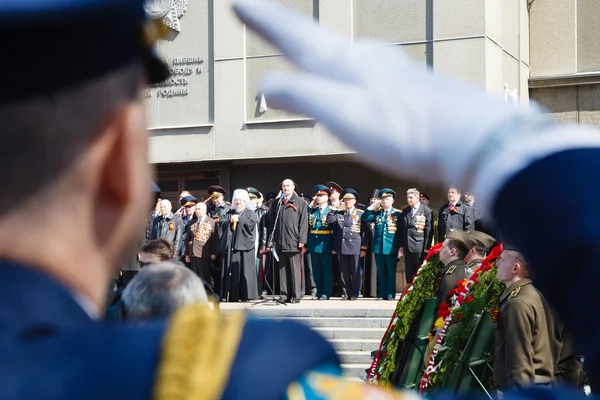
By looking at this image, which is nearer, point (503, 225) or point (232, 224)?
point (503, 225)

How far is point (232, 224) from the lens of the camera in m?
16.2

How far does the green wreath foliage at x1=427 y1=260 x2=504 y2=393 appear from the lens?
262 inches

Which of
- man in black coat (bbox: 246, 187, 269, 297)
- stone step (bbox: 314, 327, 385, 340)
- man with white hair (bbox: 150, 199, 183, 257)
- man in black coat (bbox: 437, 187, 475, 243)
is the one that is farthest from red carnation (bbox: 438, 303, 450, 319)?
man with white hair (bbox: 150, 199, 183, 257)

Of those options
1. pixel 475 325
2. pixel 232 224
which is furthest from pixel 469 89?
pixel 232 224

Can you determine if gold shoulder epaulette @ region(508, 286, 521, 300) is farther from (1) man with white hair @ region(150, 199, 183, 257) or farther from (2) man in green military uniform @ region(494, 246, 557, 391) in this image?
(1) man with white hair @ region(150, 199, 183, 257)

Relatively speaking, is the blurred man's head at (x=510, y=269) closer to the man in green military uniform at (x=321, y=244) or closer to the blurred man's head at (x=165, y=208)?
the man in green military uniform at (x=321, y=244)

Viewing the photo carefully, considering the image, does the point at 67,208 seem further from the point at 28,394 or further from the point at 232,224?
the point at 232,224

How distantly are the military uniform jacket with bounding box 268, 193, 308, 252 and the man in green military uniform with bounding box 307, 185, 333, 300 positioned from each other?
0.50 meters

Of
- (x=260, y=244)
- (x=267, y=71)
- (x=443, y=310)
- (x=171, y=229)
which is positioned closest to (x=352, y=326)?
(x=260, y=244)

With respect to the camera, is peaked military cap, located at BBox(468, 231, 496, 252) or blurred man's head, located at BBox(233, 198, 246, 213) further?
blurred man's head, located at BBox(233, 198, 246, 213)

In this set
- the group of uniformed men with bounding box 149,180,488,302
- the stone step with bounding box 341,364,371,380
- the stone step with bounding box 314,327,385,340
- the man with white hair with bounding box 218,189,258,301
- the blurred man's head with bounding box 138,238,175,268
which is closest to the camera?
the blurred man's head with bounding box 138,238,175,268

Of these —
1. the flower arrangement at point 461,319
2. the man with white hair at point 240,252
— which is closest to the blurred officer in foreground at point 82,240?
the flower arrangement at point 461,319

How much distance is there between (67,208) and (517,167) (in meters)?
0.44

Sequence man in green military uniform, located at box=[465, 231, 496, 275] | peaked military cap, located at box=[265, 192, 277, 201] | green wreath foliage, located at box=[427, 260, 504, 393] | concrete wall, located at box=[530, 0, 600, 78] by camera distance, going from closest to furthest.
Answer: green wreath foliage, located at box=[427, 260, 504, 393] < man in green military uniform, located at box=[465, 231, 496, 275] < peaked military cap, located at box=[265, 192, 277, 201] < concrete wall, located at box=[530, 0, 600, 78]
